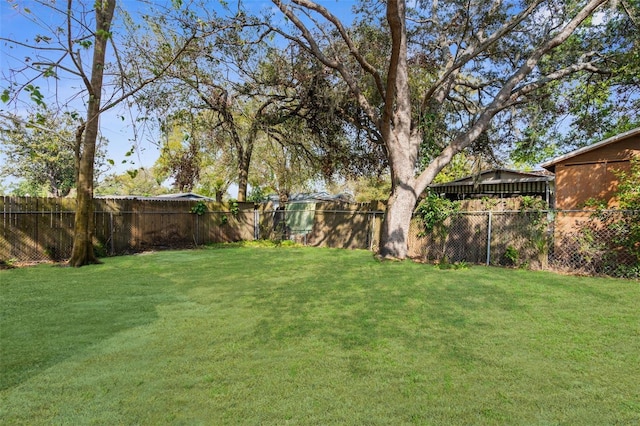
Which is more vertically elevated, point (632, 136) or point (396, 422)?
point (632, 136)

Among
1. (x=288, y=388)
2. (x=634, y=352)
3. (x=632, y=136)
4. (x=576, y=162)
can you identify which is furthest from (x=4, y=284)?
(x=632, y=136)

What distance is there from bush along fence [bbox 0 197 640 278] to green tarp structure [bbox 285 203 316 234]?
2.08ft

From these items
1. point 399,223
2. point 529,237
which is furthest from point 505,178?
point 399,223

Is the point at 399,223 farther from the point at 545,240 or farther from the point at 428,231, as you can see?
the point at 545,240

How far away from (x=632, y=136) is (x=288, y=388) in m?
8.91

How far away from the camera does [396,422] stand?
2041mm

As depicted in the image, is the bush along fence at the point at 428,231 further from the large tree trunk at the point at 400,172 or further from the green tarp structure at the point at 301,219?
the large tree trunk at the point at 400,172

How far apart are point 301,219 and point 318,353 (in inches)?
444

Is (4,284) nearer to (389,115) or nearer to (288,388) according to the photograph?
(288,388)

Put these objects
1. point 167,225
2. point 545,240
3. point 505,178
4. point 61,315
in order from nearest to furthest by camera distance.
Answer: point 61,315, point 545,240, point 167,225, point 505,178

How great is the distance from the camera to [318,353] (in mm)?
3033

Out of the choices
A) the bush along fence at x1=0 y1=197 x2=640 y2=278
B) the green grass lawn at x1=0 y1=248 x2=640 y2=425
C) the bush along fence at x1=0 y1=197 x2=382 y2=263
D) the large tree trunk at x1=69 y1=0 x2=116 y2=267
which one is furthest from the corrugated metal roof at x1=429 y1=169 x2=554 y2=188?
the large tree trunk at x1=69 y1=0 x2=116 y2=267

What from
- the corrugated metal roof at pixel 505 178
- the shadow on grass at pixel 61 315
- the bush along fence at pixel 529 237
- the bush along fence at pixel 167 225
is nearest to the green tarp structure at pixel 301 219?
the bush along fence at pixel 167 225

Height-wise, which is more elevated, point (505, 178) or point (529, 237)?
point (505, 178)
